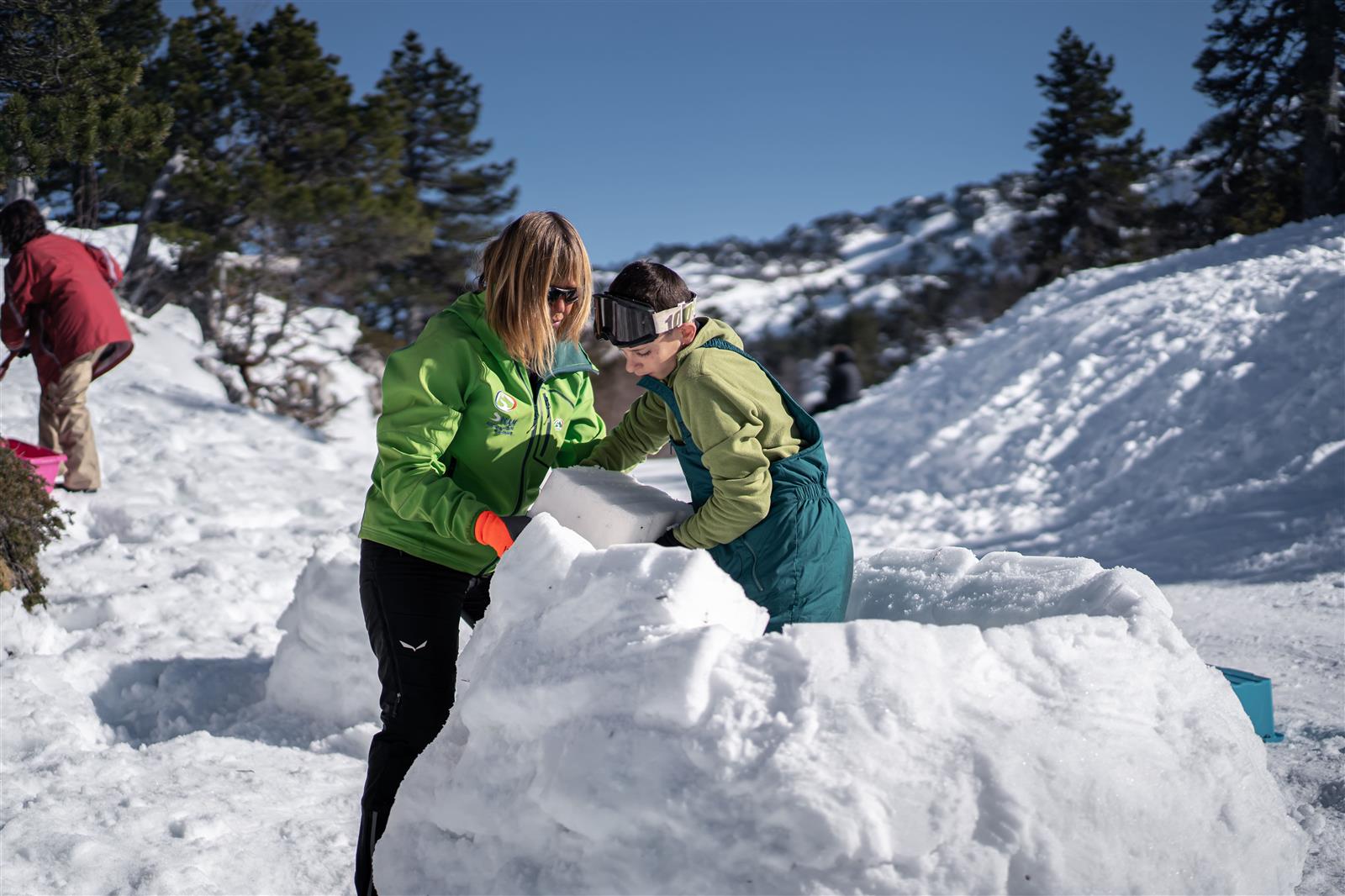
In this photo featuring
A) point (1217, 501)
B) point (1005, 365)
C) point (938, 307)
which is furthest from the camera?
point (938, 307)

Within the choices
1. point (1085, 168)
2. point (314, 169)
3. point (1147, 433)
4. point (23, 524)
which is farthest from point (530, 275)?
point (1085, 168)

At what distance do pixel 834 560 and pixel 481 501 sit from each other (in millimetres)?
834

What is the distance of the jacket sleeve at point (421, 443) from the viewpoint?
2.30 meters

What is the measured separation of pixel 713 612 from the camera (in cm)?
202

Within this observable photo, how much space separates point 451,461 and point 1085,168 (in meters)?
28.3

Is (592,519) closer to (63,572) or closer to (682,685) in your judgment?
(682,685)

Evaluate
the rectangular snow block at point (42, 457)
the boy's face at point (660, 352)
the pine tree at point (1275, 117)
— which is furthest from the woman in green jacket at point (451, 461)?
the pine tree at point (1275, 117)

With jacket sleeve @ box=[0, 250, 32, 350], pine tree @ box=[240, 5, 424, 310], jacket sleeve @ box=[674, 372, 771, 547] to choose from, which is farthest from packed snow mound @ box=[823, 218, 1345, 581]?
pine tree @ box=[240, 5, 424, 310]

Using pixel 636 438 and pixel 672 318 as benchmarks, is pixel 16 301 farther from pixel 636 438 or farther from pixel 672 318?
pixel 672 318

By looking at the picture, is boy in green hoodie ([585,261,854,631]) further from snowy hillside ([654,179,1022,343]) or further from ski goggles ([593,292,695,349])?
snowy hillside ([654,179,1022,343])

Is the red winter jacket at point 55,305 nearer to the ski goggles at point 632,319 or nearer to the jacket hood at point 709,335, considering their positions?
the ski goggles at point 632,319

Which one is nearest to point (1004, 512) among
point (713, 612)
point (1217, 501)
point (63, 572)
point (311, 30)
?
point (1217, 501)

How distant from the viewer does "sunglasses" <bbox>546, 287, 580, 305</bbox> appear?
2.41 meters

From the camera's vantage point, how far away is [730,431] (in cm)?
216
